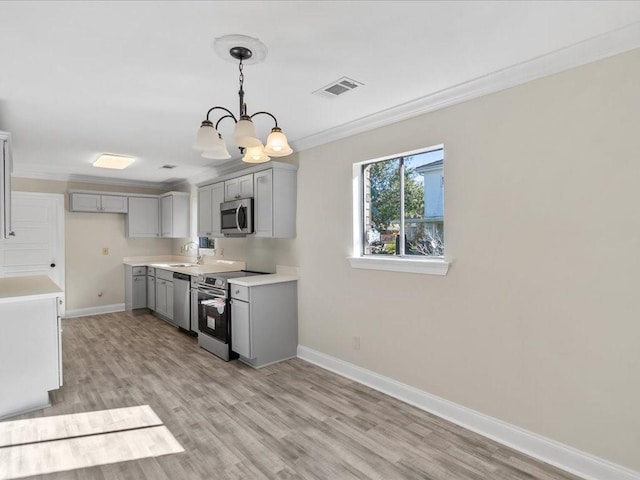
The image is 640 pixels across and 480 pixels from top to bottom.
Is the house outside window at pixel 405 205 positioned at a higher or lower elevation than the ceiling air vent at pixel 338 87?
lower

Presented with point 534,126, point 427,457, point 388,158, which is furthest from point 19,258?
point 534,126

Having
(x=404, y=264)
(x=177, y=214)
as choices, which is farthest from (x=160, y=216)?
(x=404, y=264)

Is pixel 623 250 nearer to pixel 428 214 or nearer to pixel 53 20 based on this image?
pixel 428 214

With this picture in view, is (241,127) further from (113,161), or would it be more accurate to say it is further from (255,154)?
(113,161)

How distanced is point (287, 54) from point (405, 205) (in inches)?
64.7

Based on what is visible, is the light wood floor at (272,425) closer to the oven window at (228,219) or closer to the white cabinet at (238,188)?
the oven window at (228,219)

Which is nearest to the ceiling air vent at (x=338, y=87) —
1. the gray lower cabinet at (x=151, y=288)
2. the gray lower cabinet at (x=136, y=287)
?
the gray lower cabinet at (x=151, y=288)

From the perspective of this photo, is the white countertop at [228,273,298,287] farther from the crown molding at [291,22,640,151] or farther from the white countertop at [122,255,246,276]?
the crown molding at [291,22,640,151]

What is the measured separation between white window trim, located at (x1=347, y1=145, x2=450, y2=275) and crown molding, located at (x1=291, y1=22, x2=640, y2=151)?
0.32 m

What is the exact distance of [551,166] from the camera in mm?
2227

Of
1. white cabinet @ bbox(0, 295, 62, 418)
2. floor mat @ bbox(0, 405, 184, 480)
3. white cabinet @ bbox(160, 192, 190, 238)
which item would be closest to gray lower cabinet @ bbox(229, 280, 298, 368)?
floor mat @ bbox(0, 405, 184, 480)

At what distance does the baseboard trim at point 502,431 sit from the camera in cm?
205

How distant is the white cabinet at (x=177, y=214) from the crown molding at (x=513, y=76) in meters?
4.02

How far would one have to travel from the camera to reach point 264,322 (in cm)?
382
